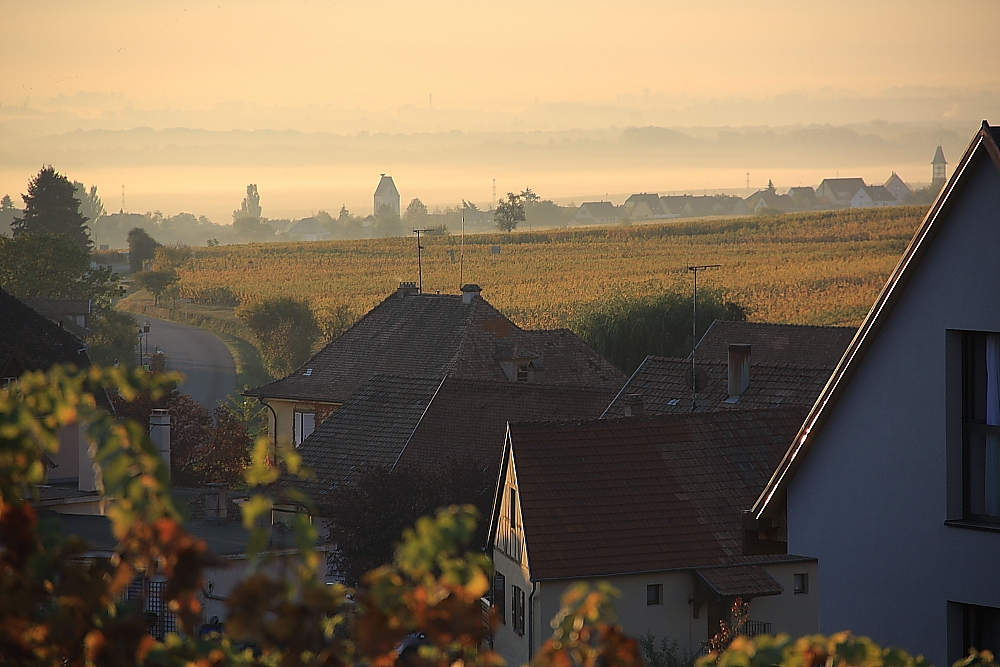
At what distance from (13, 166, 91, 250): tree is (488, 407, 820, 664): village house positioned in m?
106

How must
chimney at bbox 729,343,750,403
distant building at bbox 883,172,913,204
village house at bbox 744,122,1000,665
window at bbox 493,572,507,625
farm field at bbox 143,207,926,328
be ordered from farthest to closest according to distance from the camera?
distant building at bbox 883,172,913,204 < farm field at bbox 143,207,926,328 < chimney at bbox 729,343,750,403 < window at bbox 493,572,507,625 < village house at bbox 744,122,1000,665

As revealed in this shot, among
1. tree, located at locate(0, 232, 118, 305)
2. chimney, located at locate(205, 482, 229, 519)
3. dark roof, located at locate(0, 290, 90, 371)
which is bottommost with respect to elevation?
chimney, located at locate(205, 482, 229, 519)

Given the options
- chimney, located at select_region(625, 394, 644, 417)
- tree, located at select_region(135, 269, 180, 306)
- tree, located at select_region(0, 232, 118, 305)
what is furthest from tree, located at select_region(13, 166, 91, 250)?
chimney, located at select_region(625, 394, 644, 417)

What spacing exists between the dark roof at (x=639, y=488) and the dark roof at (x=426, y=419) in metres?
7.73

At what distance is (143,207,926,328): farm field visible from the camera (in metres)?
84.2

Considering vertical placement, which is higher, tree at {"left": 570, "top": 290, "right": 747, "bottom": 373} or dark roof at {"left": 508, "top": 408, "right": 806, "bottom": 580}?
tree at {"left": 570, "top": 290, "right": 747, "bottom": 373}

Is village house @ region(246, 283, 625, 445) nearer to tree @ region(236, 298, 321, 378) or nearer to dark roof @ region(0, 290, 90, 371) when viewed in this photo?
dark roof @ region(0, 290, 90, 371)

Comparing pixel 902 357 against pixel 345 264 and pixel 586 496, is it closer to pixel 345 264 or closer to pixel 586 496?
pixel 586 496

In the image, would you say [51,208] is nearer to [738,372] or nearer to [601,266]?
[601,266]

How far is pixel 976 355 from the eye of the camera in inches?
365

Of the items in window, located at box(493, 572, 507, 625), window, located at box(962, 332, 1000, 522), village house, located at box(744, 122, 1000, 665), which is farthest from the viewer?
window, located at box(493, 572, 507, 625)

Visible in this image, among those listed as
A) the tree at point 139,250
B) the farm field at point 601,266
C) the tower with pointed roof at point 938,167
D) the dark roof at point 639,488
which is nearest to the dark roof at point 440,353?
the dark roof at point 639,488

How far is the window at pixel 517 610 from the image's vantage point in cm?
2172

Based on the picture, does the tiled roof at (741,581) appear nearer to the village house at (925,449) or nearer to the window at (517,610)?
the window at (517,610)
